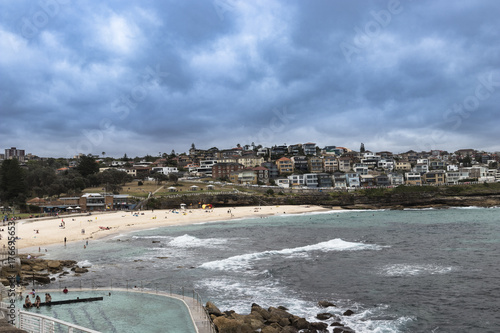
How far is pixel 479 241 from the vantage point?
41000 millimetres

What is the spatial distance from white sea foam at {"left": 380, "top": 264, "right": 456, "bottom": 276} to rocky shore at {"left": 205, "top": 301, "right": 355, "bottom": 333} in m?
9.98

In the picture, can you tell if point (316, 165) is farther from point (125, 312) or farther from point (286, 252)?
point (125, 312)

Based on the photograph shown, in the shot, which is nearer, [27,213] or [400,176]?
[27,213]

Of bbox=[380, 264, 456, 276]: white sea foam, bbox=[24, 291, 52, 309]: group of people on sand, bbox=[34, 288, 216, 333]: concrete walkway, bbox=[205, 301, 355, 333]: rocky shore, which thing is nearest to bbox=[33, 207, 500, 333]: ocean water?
bbox=[380, 264, 456, 276]: white sea foam

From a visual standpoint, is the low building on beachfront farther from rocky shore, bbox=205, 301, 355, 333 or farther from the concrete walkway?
rocky shore, bbox=205, 301, 355, 333

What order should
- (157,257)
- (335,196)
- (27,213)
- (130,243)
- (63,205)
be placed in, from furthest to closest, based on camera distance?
1. (335,196)
2. (63,205)
3. (27,213)
4. (130,243)
5. (157,257)

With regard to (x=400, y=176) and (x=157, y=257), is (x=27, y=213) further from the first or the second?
(x=400, y=176)

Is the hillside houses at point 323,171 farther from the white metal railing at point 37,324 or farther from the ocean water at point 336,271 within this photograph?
the white metal railing at point 37,324

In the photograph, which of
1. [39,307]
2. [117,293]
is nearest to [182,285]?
[117,293]

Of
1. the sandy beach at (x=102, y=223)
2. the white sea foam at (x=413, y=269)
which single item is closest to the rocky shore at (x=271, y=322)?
the white sea foam at (x=413, y=269)

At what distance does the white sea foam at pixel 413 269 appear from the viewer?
92.4 feet

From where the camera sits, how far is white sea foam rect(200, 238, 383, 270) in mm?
31266

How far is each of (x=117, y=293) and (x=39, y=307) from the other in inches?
163

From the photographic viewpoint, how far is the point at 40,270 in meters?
28.9
